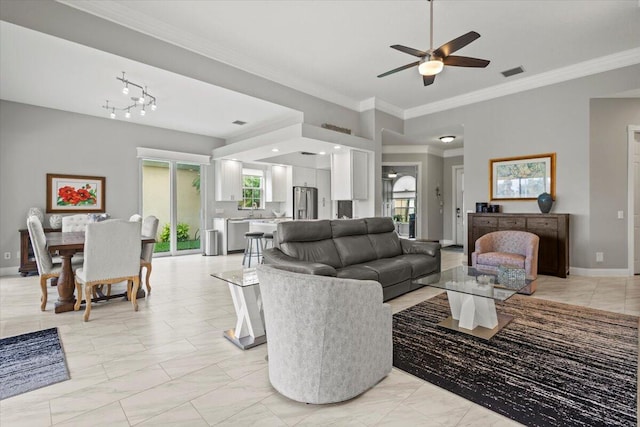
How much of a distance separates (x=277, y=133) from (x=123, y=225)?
3.28m

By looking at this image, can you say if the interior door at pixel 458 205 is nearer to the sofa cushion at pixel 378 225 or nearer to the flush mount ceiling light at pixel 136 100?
the sofa cushion at pixel 378 225

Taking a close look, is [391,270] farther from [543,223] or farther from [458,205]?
[458,205]

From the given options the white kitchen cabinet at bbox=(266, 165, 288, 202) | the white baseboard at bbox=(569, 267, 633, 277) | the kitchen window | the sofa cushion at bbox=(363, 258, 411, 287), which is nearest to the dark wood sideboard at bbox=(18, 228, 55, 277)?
the kitchen window

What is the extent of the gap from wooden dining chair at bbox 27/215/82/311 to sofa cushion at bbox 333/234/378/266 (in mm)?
3112

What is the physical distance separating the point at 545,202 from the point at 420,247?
2.33 metres

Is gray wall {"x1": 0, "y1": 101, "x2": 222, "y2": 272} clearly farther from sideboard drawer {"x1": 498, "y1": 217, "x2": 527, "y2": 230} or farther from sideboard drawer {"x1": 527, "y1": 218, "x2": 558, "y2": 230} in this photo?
sideboard drawer {"x1": 527, "y1": 218, "x2": 558, "y2": 230}

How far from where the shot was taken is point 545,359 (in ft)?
7.65

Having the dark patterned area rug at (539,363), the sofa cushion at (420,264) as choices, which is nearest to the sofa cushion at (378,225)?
the sofa cushion at (420,264)

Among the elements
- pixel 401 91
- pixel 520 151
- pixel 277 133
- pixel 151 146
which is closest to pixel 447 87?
pixel 401 91

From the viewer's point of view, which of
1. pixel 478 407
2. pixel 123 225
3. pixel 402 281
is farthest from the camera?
pixel 402 281

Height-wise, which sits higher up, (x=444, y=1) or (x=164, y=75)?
(x=444, y=1)

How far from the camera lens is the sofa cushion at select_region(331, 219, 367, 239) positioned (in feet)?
13.9

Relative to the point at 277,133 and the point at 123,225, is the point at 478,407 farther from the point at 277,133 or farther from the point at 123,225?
the point at 277,133

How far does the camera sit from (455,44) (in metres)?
3.12
